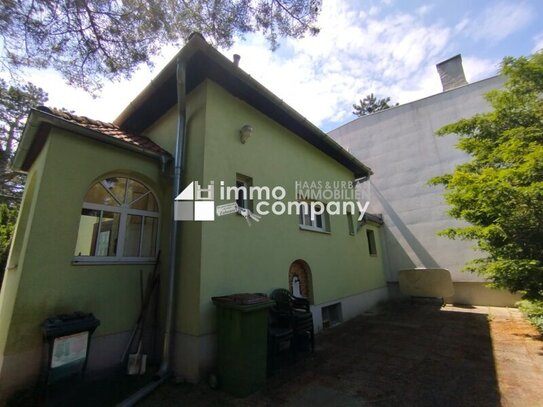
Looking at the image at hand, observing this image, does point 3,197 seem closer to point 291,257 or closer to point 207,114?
point 207,114

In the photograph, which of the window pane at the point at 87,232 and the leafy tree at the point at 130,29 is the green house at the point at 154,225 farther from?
the leafy tree at the point at 130,29

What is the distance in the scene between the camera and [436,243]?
35.6 feet

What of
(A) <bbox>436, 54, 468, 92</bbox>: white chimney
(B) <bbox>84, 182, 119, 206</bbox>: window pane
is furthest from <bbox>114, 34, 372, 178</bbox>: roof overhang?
(A) <bbox>436, 54, 468, 92</bbox>: white chimney

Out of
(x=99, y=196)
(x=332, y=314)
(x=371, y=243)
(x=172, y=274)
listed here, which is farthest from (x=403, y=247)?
(x=99, y=196)

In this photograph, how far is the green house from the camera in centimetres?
372

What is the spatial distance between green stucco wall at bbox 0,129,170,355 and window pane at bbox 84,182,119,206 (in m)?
0.24

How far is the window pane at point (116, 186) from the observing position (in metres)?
4.73

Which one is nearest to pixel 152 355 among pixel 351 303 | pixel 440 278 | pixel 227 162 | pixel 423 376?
pixel 227 162

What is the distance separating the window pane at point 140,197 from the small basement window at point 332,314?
5520 millimetres

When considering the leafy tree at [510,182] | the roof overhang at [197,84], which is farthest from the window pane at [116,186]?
the leafy tree at [510,182]

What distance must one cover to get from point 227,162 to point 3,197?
15.5 meters

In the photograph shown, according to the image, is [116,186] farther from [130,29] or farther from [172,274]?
[130,29]

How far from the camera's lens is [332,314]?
7.75 m

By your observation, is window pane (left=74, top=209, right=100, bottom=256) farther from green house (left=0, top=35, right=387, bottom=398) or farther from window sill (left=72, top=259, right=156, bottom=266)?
window sill (left=72, top=259, right=156, bottom=266)
